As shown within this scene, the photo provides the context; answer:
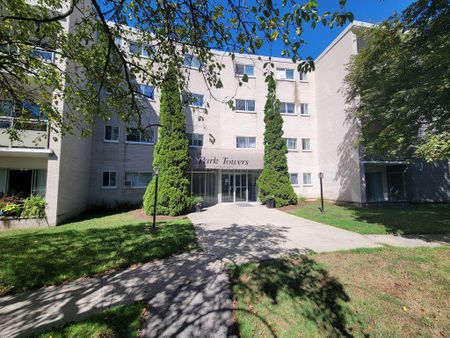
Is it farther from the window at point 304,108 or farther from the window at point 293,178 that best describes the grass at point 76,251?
the window at point 304,108

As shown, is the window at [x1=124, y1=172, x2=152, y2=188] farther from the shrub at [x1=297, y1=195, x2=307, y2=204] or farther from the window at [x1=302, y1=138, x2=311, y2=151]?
the window at [x1=302, y1=138, x2=311, y2=151]

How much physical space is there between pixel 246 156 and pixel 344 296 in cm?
1550

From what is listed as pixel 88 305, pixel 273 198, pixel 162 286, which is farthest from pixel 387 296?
pixel 273 198

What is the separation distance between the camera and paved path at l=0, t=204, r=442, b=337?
345 cm

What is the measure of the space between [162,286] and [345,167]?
18249mm

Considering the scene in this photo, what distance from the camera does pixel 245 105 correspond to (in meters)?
21.3

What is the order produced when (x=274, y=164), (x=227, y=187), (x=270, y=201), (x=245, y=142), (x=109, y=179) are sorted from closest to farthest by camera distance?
(x=109, y=179)
(x=270, y=201)
(x=274, y=164)
(x=227, y=187)
(x=245, y=142)

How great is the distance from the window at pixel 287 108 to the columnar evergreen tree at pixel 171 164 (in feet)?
37.9

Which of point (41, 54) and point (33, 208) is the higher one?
point (41, 54)

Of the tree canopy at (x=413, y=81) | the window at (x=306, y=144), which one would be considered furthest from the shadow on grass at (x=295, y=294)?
the window at (x=306, y=144)

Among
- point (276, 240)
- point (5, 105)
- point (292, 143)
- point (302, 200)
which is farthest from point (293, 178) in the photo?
point (5, 105)

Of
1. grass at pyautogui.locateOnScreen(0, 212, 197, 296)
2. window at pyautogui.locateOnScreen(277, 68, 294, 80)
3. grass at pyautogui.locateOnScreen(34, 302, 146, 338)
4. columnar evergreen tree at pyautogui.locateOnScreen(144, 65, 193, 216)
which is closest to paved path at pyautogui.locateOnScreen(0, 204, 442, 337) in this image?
grass at pyautogui.locateOnScreen(34, 302, 146, 338)

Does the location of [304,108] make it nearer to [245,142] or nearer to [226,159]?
[245,142]

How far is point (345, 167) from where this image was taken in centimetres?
1856
